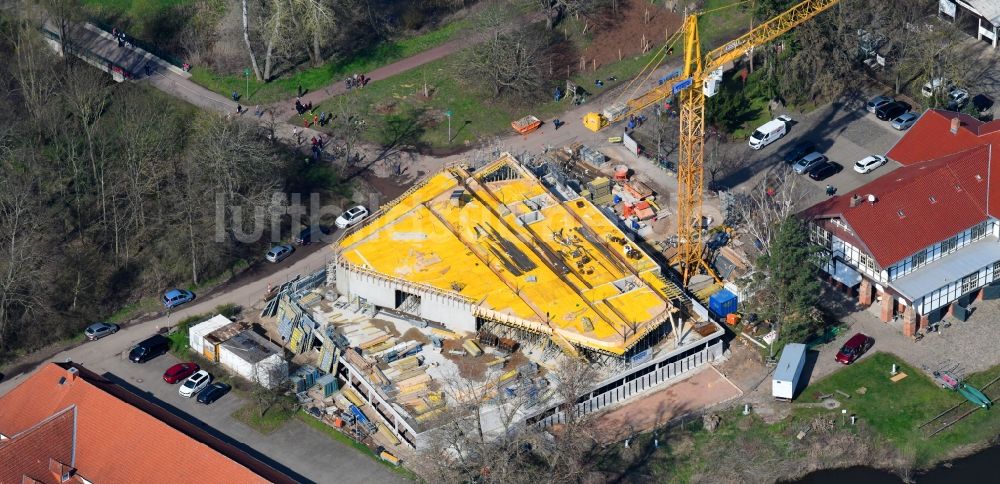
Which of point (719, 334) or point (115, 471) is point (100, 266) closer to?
point (115, 471)

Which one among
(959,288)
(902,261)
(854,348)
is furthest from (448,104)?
(959,288)

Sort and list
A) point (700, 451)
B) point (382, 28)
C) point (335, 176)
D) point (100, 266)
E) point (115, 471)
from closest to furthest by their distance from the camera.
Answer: point (115, 471)
point (700, 451)
point (100, 266)
point (335, 176)
point (382, 28)

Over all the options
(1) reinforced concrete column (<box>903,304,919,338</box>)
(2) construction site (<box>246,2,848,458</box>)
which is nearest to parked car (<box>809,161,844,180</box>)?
(2) construction site (<box>246,2,848,458</box>)

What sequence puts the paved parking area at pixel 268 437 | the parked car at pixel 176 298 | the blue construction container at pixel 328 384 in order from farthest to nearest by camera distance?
the parked car at pixel 176 298 < the blue construction container at pixel 328 384 < the paved parking area at pixel 268 437

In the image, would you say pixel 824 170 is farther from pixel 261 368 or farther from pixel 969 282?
pixel 261 368

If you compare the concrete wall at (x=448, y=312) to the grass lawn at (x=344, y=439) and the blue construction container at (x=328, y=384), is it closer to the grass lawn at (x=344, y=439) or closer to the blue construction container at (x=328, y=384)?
the blue construction container at (x=328, y=384)

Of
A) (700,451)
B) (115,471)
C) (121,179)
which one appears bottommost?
(700,451)

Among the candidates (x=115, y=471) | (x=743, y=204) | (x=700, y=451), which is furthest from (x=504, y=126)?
(x=115, y=471)

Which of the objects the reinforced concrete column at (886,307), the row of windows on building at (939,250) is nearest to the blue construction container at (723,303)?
the reinforced concrete column at (886,307)
